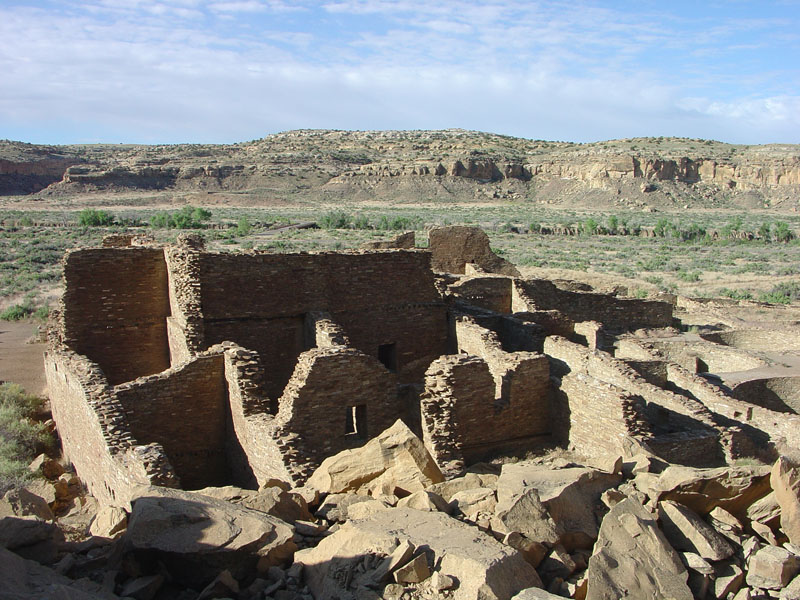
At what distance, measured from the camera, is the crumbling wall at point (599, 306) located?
1992cm

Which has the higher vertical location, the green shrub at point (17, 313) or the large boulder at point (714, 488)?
the large boulder at point (714, 488)

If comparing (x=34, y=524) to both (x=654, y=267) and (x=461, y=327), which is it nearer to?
(x=461, y=327)

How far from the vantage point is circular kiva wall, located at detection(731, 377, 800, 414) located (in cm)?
1498

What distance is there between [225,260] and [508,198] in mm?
86291

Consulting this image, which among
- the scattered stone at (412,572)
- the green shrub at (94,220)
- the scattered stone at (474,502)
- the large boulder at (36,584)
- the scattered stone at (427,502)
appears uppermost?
the green shrub at (94,220)

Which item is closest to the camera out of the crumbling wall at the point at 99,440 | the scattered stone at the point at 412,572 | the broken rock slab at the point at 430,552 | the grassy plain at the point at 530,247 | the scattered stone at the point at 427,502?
the broken rock slab at the point at 430,552

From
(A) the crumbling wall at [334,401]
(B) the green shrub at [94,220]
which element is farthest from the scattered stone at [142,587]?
(B) the green shrub at [94,220]

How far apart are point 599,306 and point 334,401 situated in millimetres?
12015

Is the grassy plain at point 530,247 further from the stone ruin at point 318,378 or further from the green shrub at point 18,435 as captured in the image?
the stone ruin at point 318,378

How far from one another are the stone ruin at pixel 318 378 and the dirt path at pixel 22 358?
368cm

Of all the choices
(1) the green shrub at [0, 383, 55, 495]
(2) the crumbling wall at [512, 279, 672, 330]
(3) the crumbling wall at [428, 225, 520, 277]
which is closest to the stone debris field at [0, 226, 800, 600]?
(2) the crumbling wall at [512, 279, 672, 330]

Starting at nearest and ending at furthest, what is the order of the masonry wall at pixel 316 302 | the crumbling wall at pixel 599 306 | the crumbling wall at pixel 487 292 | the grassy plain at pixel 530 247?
the masonry wall at pixel 316 302 → the crumbling wall at pixel 487 292 → the crumbling wall at pixel 599 306 → the grassy plain at pixel 530 247

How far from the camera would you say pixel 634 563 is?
630 cm

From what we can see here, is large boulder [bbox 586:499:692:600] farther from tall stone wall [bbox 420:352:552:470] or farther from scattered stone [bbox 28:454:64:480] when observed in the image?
scattered stone [bbox 28:454:64:480]
